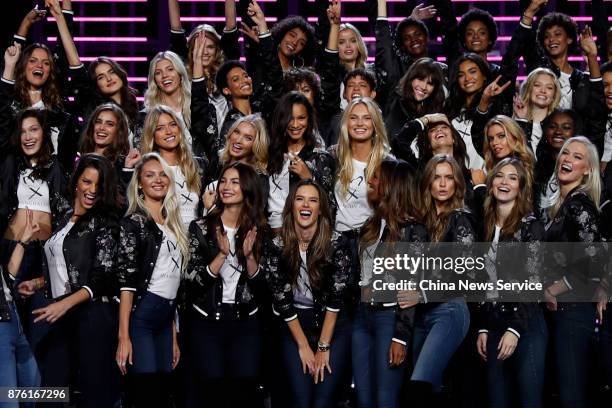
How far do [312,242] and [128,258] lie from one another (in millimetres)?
932

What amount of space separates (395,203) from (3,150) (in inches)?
88.6

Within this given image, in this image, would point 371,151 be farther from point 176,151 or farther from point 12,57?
point 12,57

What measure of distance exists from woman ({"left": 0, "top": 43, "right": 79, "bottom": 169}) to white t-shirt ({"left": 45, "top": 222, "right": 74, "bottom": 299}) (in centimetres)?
91

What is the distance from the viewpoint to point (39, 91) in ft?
21.8

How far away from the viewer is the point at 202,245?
5.55 metres

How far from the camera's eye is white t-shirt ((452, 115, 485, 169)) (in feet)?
21.1

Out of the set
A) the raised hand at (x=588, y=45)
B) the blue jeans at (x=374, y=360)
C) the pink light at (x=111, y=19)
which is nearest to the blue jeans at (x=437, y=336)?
the blue jeans at (x=374, y=360)

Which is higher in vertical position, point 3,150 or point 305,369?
point 3,150

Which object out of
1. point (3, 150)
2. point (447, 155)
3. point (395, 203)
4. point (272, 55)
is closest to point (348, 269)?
point (395, 203)

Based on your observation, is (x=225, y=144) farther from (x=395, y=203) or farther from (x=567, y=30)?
(x=567, y=30)

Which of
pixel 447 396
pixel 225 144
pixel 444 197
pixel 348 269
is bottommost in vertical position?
pixel 447 396

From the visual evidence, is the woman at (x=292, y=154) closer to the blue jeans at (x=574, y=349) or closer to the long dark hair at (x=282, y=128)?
the long dark hair at (x=282, y=128)

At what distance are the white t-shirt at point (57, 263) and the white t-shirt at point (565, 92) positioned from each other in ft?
10.3

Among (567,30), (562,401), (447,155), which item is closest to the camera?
(562,401)
